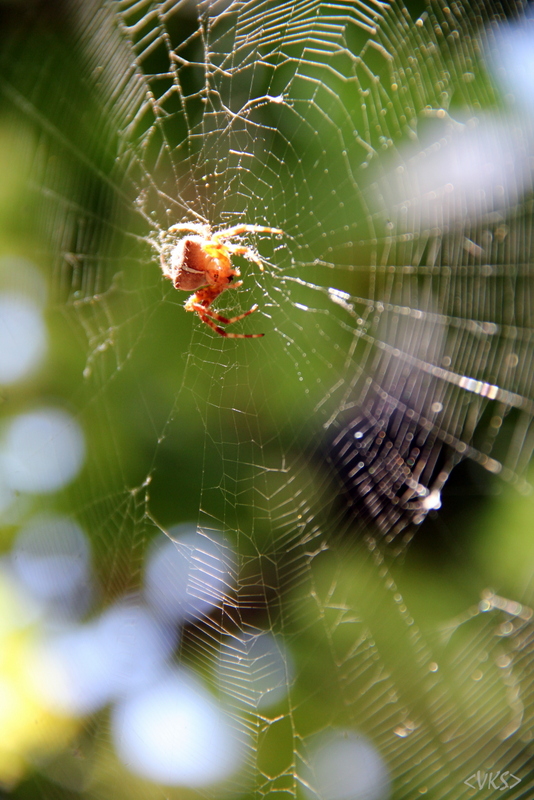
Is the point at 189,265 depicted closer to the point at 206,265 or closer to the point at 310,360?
the point at 206,265

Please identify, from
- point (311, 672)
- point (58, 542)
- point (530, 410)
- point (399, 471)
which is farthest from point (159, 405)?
point (530, 410)

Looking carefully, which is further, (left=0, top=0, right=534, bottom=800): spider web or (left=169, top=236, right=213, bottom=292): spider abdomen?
(left=169, top=236, right=213, bottom=292): spider abdomen

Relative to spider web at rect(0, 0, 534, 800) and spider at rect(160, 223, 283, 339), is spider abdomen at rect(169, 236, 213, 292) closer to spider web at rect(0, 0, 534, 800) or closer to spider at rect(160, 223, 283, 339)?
spider at rect(160, 223, 283, 339)

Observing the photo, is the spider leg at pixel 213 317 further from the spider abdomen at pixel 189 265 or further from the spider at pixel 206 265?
the spider abdomen at pixel 189 265

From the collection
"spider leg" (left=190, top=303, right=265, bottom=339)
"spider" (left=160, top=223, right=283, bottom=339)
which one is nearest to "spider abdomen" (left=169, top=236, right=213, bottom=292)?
"spider" (left=160, top=223, right=283, bottom=339)

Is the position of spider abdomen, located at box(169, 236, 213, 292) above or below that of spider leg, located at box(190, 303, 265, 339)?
above

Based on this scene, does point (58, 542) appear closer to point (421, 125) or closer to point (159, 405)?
point (159, 405)

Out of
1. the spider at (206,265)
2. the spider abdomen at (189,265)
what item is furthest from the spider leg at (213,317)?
the spider abdomen at (189,265)
